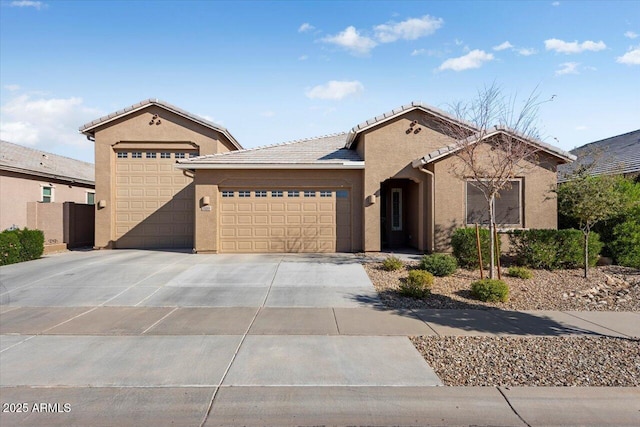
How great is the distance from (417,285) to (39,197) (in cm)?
1863

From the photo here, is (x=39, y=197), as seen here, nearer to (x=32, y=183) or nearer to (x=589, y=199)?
(x=32, y=183)

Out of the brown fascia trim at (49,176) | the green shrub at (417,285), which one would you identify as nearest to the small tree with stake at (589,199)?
the green shrub at (417,285)

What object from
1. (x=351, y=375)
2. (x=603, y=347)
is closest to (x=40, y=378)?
(x=351, y=375)

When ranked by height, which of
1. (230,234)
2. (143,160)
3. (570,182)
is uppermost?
(143,160)

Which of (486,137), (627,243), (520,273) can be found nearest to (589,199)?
(520,273)

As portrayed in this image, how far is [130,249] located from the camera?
1616cm

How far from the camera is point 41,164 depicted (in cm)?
1914

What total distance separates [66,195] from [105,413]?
2009 cm

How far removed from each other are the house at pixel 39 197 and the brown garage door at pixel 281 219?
26.3ft

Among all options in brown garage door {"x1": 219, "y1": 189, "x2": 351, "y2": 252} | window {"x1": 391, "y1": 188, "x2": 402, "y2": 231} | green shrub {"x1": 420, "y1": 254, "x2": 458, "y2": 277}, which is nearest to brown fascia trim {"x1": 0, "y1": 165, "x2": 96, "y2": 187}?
brown garage door {"x1": 219, "y1": 189, "x2": 351, "y2": 252}

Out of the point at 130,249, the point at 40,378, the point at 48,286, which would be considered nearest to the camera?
the point at 40,378

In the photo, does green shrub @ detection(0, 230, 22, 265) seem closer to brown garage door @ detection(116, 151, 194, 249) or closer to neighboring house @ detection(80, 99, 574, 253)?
neighboring house @ detection(80, 99, 574, 253)

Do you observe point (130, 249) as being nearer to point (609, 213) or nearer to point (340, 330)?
point (340, 330)

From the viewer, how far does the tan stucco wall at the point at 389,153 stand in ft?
45.9
